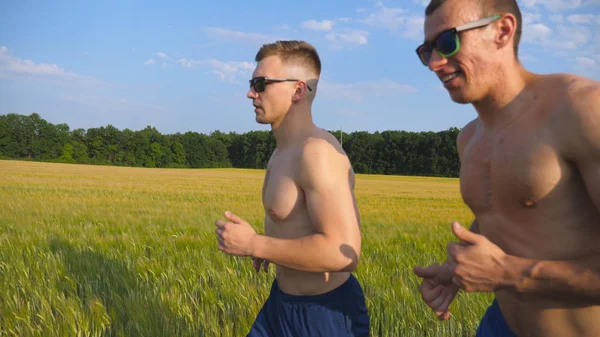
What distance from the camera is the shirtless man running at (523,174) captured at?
50.0 inches

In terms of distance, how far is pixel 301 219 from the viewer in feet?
6.43

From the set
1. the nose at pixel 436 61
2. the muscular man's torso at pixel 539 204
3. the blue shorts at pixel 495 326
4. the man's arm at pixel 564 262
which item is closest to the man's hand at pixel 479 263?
the man's arm at pixel 564 262

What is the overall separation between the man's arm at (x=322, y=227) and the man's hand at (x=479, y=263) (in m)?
0.56

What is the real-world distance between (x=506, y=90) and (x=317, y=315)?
110cm

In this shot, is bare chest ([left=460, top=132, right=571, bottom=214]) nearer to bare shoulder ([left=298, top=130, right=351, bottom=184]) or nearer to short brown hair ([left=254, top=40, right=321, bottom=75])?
bare shoulder ([left=298, top=130, right=351, bottom=184])

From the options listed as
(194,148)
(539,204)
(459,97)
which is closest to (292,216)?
(459,97)

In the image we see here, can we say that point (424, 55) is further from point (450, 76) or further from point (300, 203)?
point (300, 203)

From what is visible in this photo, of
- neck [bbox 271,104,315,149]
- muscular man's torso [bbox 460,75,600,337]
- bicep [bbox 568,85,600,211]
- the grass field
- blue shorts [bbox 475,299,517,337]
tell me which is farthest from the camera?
the grass field

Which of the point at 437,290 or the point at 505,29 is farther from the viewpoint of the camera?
the point at 437,290

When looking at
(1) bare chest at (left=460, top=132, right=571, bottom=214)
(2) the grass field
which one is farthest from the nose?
(2) the grass field

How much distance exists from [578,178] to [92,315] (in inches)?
120

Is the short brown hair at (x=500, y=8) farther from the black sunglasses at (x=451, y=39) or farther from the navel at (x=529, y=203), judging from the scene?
the navel at (x=529, y=203)

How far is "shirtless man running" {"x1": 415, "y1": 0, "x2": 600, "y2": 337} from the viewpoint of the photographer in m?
1.27

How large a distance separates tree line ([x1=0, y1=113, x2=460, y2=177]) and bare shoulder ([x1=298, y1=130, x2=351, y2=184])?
54368 mm
